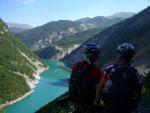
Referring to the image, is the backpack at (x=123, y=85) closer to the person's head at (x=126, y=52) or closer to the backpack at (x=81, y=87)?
the person's head at (x=126, y=52)

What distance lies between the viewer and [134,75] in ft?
33.7

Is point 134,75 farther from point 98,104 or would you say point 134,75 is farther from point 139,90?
point 98,104

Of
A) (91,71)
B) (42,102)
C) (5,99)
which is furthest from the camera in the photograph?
(5,99)

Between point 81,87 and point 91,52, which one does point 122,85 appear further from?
point 91,52

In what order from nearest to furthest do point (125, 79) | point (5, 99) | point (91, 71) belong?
point (125, 79) < point (91, 71) < point (5, 99)

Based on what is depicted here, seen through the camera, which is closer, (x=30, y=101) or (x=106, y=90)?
(x=106, y=90)

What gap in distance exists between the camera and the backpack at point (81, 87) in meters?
11.6

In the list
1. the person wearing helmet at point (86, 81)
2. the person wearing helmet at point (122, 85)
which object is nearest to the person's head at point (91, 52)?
→ the person wearing helmet at point (86, 81)

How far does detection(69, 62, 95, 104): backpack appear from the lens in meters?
11.6

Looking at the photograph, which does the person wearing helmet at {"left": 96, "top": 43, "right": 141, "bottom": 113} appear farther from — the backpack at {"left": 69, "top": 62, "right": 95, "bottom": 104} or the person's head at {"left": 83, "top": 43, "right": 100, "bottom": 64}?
the person's head at {"left": 83, "top": 43, "right": 100, "bottom": 64}

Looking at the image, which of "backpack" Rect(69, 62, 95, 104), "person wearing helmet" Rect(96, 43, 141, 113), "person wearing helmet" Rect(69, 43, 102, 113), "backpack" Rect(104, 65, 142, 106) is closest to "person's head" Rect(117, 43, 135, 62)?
"person wearing helmet" Rect(96, 43, 141, 113)

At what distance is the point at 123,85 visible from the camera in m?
10.1

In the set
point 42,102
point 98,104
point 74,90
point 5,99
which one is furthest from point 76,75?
point 5,99

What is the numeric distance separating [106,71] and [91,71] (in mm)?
1257
